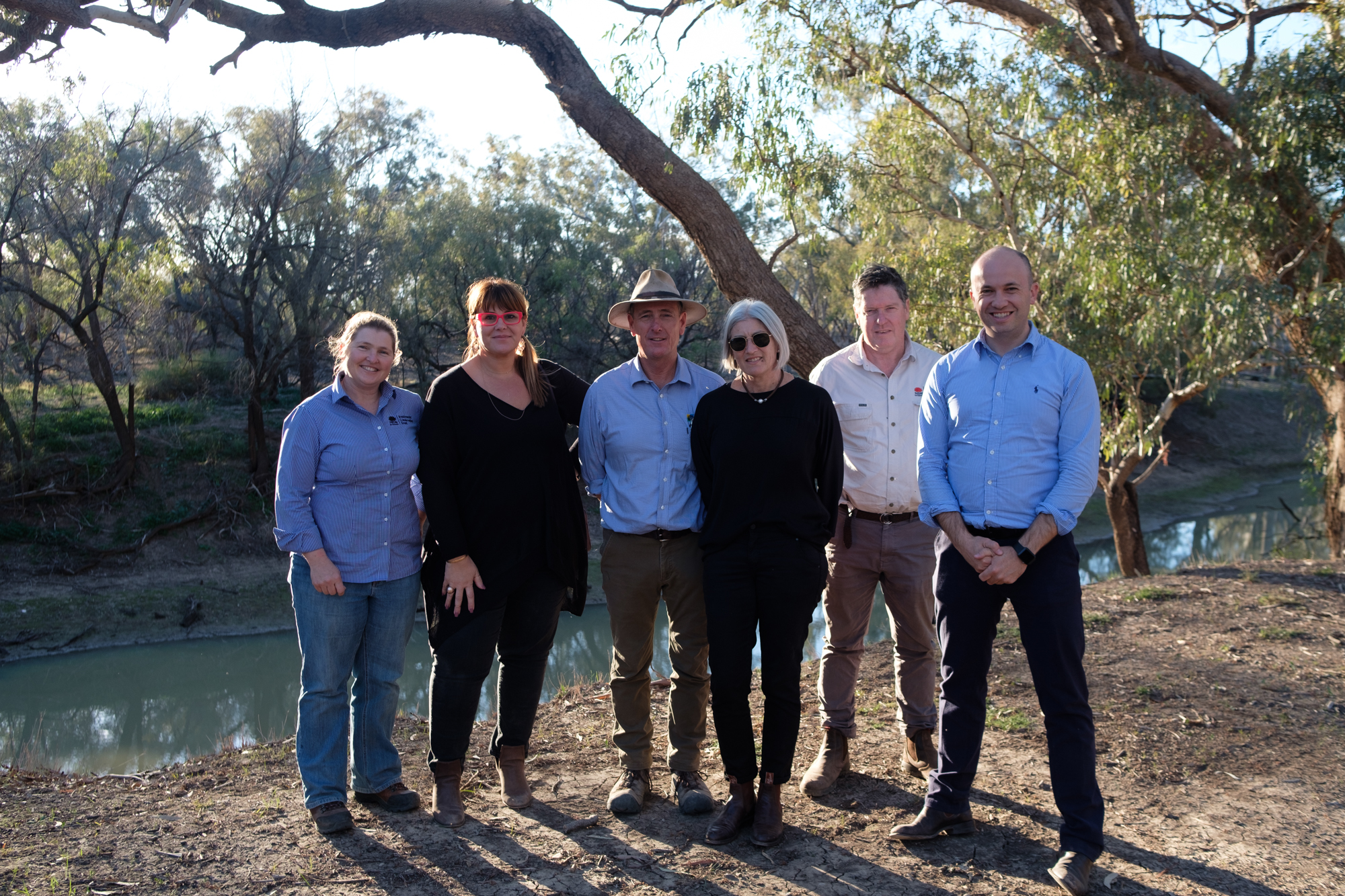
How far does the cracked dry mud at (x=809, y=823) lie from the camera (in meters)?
2.89

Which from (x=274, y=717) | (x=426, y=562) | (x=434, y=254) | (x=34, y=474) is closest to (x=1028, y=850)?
(x=426, y=562)

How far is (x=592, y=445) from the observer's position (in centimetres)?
349

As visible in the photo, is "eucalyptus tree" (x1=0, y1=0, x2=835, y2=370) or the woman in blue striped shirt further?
"eucalyptus tree" (x1=0, y1=0, x2=835, y2=370)

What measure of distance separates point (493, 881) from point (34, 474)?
13881 millimetres

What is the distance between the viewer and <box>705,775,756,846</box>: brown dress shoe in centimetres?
312

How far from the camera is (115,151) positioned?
13.9m

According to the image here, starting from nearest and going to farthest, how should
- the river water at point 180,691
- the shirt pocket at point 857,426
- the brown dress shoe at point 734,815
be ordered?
1. the brown dress shoe at point 734,815
2. the shirt pocket at point 857,426
3. the river water at point 180,691

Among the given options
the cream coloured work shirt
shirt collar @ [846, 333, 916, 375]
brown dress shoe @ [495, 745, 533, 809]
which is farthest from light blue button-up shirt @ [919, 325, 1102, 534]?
brown dress shoe @ [495, 745, 533, 809]

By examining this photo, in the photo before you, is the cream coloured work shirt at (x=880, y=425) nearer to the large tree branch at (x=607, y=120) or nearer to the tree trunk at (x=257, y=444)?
the large tree branch at (x=607, y=120)

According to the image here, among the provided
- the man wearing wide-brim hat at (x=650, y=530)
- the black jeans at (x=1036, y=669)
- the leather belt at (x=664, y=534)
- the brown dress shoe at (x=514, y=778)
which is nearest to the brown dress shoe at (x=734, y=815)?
the man wearing wide-brim hat at (x=650, y=530)

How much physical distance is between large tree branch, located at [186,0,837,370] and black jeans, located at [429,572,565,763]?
335 centimetres

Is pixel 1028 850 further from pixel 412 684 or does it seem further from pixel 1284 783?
pixel 412 684

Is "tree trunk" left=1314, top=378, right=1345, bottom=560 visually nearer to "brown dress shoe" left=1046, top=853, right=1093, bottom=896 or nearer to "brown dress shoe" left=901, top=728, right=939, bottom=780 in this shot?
"brown dress shoe" left=901, top=728, right=939, bottom=780

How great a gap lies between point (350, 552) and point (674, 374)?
1.24 meters
